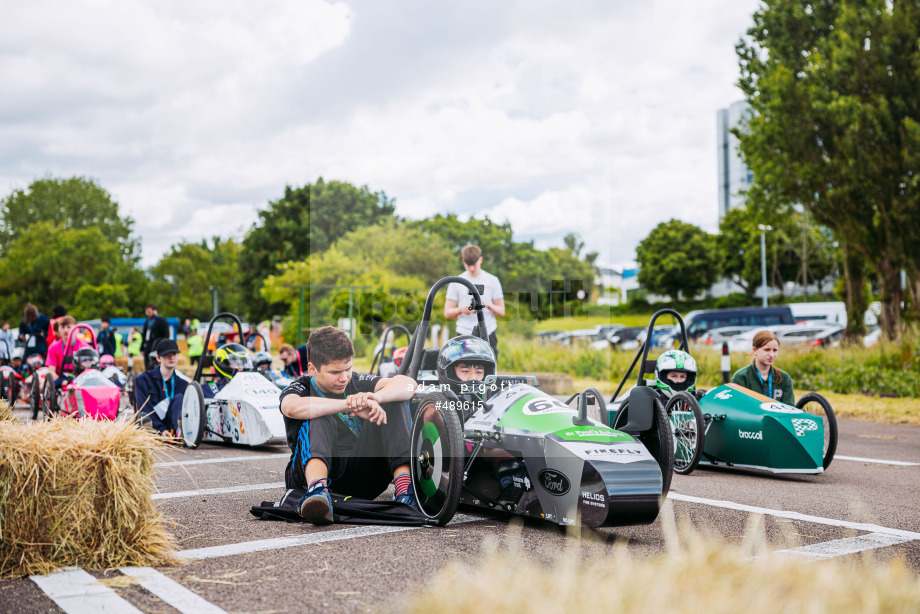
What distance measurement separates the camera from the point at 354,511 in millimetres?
5539

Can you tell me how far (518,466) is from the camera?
5582mm

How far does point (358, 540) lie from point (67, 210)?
74624 mm

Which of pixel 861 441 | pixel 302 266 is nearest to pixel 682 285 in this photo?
pixel 302 266

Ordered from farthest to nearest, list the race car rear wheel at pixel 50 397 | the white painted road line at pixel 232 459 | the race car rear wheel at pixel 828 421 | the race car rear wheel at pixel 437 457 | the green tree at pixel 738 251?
1. the green tree at pixel 738 251
2. the race car rear wheel at pixel 50 397
3. the white painted road line at pixel 232 459
4. the race car rear wheel at pixel 828 421
5. the race car rear wheel at pixel 437 457

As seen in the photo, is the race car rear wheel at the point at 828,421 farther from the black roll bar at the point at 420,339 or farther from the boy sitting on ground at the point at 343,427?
the boy sitting on ground at the point at 343,427

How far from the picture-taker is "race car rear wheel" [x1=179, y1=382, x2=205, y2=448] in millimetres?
9812

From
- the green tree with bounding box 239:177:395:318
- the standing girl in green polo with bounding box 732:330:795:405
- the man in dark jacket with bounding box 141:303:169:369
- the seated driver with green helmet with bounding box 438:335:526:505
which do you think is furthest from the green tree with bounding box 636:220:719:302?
the seated driver with green helmet with bounding box 438:335:526:505

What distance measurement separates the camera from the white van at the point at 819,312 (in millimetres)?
51531

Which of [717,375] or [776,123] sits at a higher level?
[776,123]

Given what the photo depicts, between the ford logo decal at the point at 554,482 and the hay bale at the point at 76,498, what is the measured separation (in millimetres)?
2211

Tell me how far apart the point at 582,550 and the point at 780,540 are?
1277mm

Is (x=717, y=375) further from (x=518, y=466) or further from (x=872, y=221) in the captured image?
(x=518, y=466)

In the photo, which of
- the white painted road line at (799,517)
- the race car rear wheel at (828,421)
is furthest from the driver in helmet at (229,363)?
the race car rear wheel at (828,421)

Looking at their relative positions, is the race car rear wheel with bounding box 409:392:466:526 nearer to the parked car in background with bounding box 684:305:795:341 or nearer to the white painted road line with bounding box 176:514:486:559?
the white painted road line with bounding box 176:514:486:559
